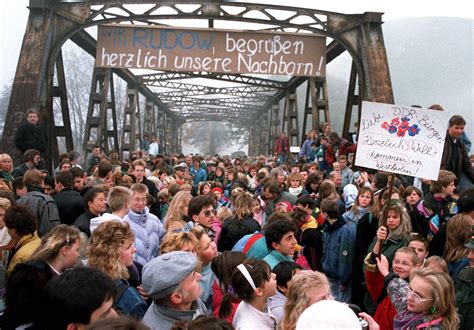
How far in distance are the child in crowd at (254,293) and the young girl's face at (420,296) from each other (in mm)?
954

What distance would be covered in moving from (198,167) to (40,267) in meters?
13.9

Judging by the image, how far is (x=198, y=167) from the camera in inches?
687

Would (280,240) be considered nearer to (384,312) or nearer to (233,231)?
(384,312)

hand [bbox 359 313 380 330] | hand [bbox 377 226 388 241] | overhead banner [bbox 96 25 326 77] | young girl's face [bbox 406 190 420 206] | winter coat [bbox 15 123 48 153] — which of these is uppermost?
overhead banner [bbox 96 25 326 77]

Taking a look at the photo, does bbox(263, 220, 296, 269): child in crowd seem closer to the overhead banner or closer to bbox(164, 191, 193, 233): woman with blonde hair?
bbox(164, 191, 193, 233): woman with blonde hair

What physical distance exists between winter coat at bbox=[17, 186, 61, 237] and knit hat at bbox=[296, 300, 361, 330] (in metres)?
4.83

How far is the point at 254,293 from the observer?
12.4 ft

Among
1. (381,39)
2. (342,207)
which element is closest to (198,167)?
(381,39)

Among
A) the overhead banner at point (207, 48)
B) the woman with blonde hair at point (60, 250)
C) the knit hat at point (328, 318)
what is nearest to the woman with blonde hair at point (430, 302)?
the knit hat at point (328, 318)

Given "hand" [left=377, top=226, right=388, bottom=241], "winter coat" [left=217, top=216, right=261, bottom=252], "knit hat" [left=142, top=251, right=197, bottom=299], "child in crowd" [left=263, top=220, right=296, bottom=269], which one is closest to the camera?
"knit hat" [left=142, top=251, right=197, bottom=299]

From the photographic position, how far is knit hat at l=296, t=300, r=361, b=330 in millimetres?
1962

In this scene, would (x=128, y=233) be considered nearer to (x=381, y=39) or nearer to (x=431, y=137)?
(x=431, y=137)

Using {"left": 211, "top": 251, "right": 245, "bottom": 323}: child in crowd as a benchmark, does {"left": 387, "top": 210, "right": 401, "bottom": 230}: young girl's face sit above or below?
above

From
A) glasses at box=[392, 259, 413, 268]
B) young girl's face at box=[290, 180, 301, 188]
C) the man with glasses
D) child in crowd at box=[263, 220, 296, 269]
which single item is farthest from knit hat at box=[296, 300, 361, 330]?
young girl's face at box=[290, 180, 301, 188]
